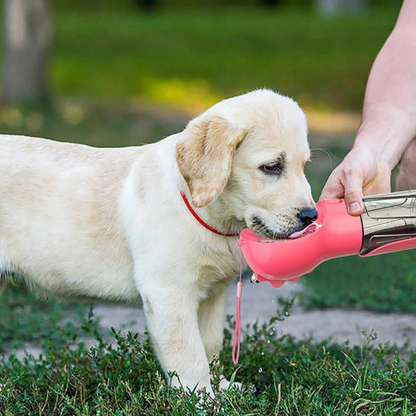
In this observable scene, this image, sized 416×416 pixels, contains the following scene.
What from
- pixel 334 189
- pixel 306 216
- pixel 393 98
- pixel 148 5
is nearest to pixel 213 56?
pixel 148 5

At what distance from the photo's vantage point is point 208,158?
11.1ft

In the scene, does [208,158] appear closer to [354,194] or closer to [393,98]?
[354,194]

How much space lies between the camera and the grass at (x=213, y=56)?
15586 millimetres

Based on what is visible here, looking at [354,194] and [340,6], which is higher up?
[354,194]

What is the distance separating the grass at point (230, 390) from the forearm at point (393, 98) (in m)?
0.96

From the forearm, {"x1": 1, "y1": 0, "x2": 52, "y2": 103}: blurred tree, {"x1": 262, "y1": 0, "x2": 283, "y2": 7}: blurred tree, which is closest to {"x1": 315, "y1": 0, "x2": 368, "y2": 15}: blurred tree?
{"x1": 262, "y1": 0, "x2": 283, "y2": 7}: blurred tree

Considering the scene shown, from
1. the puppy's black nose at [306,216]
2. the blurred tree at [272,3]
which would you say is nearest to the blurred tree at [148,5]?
the blurred tree at [272,3]

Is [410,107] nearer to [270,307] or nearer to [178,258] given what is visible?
[178,258]

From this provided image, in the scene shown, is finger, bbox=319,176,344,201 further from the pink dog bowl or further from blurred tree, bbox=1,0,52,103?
blurred tree, bbox=1,0,52,103

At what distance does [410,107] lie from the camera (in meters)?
4.16

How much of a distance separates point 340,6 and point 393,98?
967 inches

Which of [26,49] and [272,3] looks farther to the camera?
[272,3]

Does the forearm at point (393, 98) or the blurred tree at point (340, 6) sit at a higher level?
the forearm at point (393, 98)

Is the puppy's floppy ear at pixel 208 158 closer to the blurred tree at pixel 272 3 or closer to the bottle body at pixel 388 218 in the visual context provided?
the bottle body at pixel 388 218
